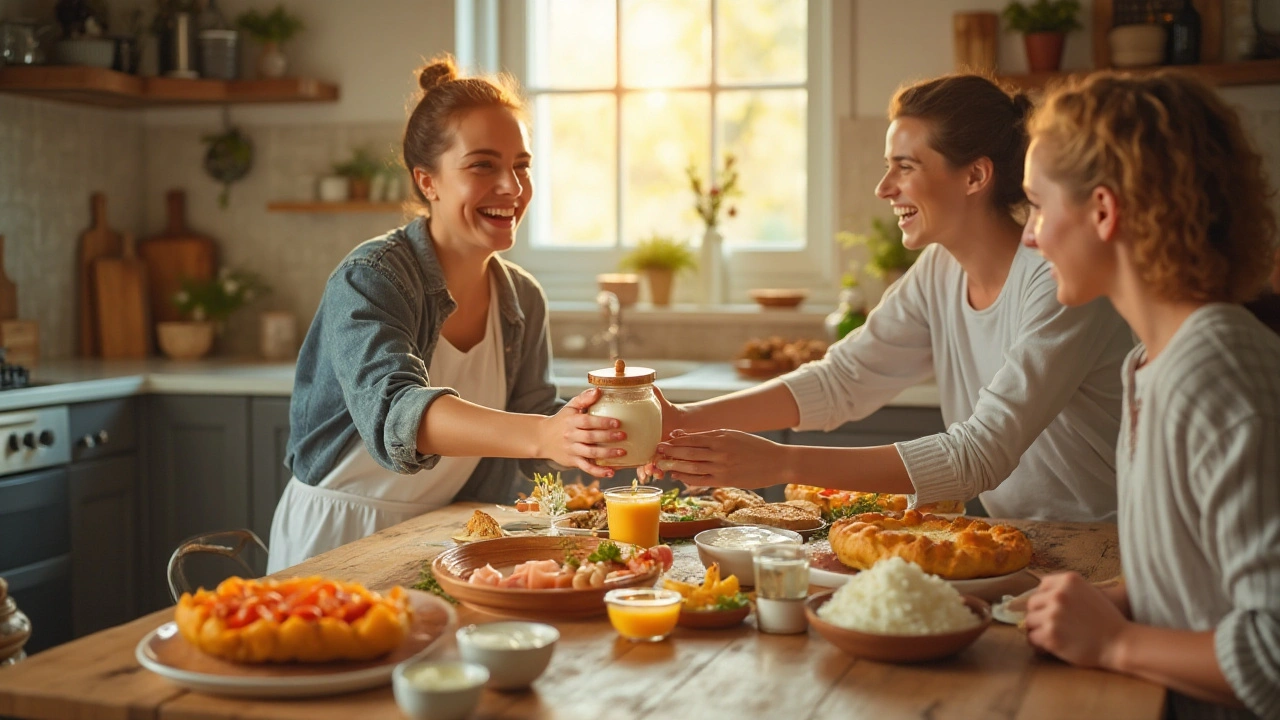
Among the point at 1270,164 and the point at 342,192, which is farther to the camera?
the point at 342,192

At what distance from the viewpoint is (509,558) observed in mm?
1917

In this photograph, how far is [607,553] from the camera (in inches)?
71.7

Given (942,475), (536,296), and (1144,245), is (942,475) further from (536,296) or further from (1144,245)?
(536,296)

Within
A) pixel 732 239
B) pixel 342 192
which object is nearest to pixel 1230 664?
pixel 732 239

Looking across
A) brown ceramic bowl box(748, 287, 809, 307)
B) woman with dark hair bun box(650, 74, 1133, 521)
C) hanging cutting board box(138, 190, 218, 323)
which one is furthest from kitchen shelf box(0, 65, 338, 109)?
woman with dark hair bun box(650, 74, 1133, 521)

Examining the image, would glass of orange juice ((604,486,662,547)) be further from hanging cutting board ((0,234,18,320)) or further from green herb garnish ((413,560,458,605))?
hanging cutting board ((0,234,18,320))

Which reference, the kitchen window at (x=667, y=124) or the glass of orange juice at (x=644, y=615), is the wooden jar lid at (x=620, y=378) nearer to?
the glass of orange juice at (x=644, y=615)

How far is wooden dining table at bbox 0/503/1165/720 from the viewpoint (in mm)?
1365

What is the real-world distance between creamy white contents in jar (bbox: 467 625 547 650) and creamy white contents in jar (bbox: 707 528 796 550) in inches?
19.7

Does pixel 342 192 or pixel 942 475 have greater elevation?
pixel 342 192

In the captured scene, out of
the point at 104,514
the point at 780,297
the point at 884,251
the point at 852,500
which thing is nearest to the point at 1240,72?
the point at 884,251

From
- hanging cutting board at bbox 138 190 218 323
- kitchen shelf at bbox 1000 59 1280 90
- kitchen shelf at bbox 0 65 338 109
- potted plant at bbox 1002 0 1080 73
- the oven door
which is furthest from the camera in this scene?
hanging cutting board at bbox 138 190 218 323

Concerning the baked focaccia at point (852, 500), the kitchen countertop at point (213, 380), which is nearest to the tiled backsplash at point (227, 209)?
the kitchen countertop at point (213, 380)

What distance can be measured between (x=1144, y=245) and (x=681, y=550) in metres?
0.91
